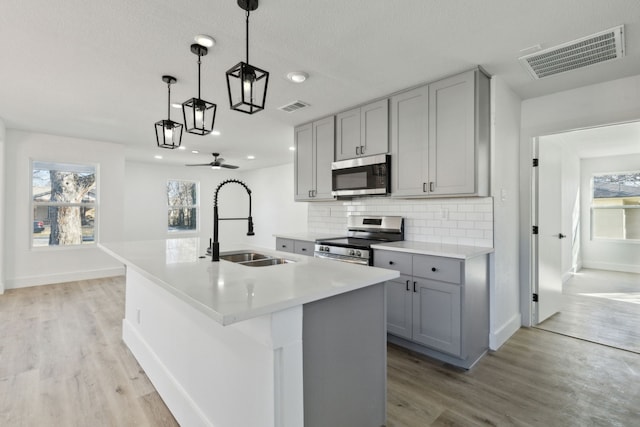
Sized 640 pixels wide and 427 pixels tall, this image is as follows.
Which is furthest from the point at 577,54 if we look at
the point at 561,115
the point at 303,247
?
the point at 303,247

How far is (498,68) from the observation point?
2.63m

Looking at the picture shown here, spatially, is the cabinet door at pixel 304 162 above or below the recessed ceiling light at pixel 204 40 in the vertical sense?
below

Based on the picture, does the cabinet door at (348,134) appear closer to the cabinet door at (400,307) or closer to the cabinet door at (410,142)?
the cabinet door at (410,142)

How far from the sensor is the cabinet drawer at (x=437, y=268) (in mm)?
2446

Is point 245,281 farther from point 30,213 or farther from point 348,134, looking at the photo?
point 30,213

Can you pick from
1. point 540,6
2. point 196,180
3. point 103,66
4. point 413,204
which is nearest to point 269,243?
point 196,180

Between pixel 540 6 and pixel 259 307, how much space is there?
225 cm

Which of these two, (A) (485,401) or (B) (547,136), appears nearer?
(A) (485,401)

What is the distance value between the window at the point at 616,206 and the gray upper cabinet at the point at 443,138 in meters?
5.54

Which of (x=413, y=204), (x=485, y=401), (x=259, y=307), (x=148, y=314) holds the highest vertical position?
(x=413, y=204)

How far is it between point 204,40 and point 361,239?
242 centimetres

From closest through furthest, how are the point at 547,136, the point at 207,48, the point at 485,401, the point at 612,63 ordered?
the point at 485,401, the point at 207,48, the point at 612,63, the point at 547,136

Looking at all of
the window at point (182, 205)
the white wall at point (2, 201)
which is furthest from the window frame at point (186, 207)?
the white wall at point (2, 201)

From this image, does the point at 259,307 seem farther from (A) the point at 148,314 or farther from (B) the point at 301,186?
(B) the point at 301,186
